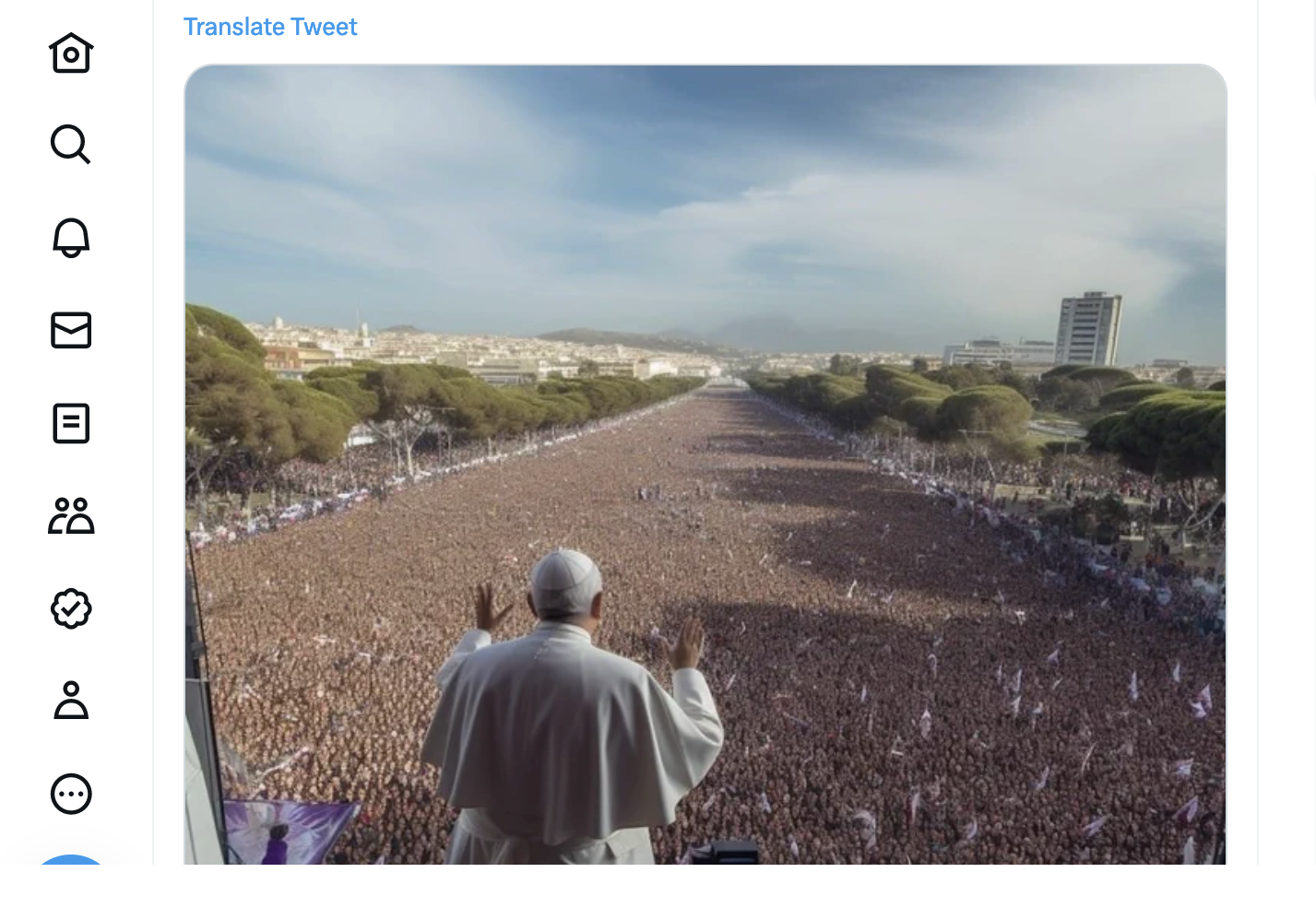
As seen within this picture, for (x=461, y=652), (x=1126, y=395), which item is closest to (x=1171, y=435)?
(x=1126, y=395)

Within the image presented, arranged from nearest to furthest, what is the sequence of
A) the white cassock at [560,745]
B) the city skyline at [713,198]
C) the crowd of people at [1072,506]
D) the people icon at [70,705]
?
the white cassock at [560,745] < the people icon at [70,705] < the city skyline at [713,198] < the crowd of people at [1072,506]

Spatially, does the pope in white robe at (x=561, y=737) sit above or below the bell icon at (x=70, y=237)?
below

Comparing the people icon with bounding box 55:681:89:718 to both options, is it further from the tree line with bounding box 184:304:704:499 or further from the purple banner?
the tree line with bounding box 184:304:704:499

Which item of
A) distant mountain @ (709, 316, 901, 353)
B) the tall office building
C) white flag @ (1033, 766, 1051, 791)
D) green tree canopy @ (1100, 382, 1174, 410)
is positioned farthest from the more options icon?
green tree canopy @ (1100, 382, 1174, 410)

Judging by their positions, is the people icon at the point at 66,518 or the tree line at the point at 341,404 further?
the tree line at the point at 341,404

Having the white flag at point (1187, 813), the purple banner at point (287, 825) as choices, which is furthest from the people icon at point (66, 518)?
the white flag at point (1187, 813)

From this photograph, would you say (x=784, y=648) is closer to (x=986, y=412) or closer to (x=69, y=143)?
(x=986, y=412)
